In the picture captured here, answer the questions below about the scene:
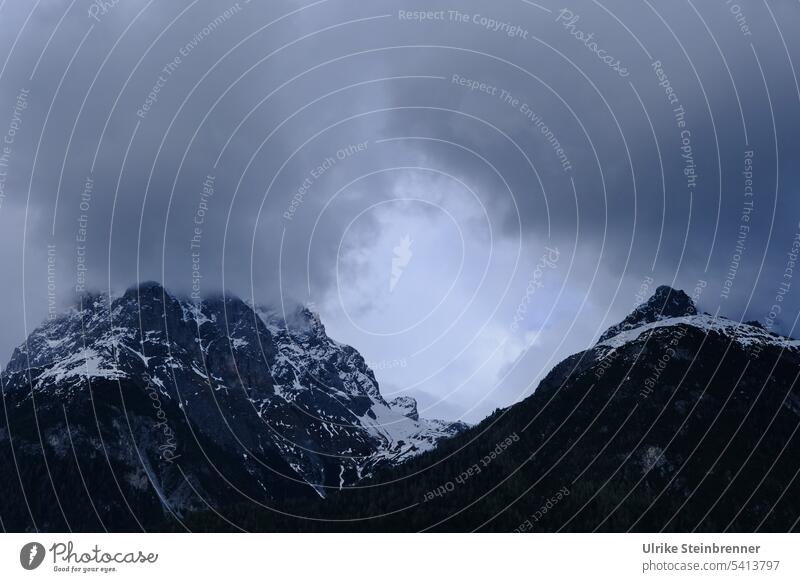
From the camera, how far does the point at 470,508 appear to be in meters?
190

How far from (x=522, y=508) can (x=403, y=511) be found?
3272cm

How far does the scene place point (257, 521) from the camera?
19988 centimetres
